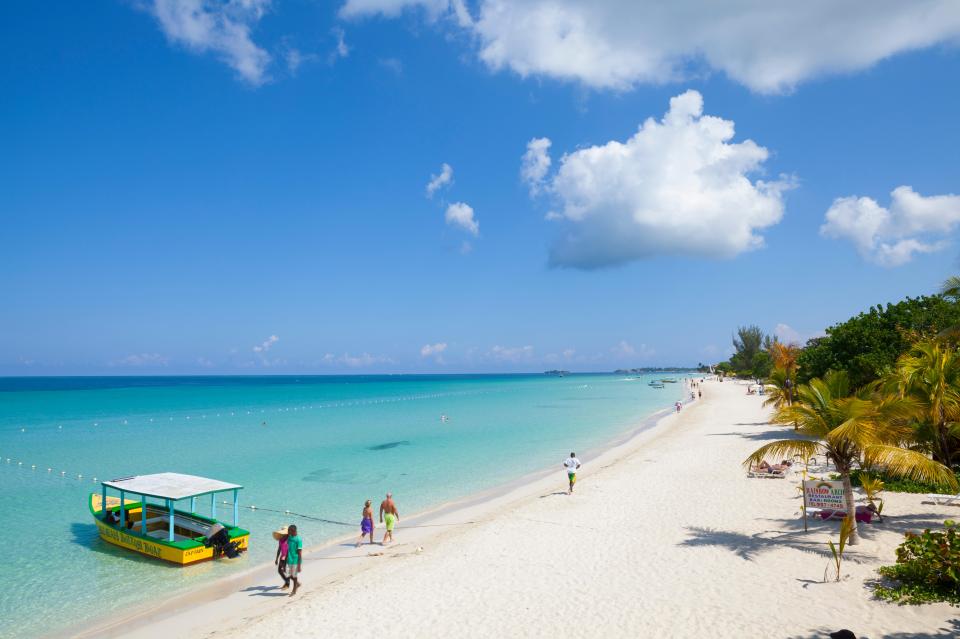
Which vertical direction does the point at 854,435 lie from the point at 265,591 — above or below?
above

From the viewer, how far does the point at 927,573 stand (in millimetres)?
8445

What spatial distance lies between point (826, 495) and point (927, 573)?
323cm

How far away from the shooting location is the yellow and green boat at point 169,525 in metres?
13.5

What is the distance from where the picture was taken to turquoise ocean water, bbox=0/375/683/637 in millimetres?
12523

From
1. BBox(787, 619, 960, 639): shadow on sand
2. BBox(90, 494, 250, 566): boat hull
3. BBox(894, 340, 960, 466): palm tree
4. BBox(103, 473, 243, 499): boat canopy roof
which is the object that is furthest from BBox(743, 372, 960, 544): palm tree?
BBox(103, 473, 243, 499): boat canopy roof

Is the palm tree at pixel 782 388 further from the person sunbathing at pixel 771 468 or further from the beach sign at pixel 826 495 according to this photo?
the beach sign at pixel 826 495

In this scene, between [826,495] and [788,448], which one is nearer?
[788,448]

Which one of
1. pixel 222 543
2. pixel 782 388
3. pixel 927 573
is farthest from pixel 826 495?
pixel 782 388

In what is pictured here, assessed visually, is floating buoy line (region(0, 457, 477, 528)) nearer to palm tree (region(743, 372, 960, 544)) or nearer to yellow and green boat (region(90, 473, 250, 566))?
yellow and green boat (region(90, 473, 250, 566))

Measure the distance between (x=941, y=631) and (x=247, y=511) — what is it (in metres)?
19.3

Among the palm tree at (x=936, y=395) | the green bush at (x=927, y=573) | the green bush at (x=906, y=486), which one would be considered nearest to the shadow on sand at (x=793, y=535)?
the green bush at (x=927, y=573)

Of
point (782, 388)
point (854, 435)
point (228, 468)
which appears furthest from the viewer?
point (782, 388)

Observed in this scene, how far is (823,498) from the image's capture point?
11.7 meters

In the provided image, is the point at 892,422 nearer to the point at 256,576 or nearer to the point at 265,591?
the point at 265,591
